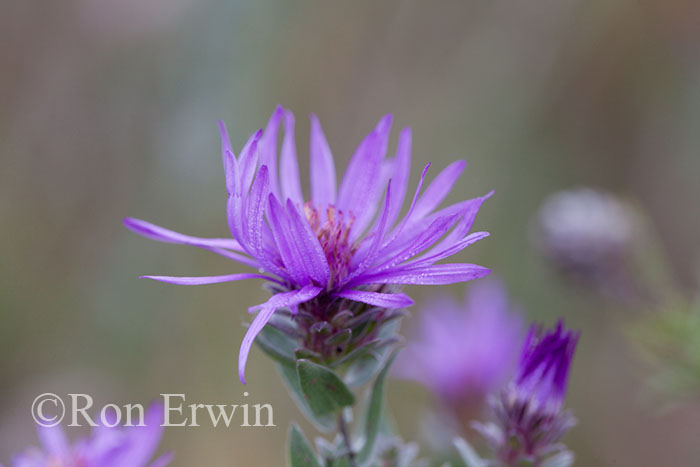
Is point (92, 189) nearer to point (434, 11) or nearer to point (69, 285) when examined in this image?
point (69, 285)

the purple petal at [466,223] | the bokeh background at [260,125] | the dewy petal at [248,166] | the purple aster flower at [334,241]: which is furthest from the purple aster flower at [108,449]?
the bokeh background at [260,125]

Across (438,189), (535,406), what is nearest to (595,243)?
(535,406)

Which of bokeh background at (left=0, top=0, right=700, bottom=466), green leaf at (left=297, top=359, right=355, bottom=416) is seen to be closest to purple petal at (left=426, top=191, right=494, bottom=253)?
green leaf at (left=297, top=359, right=355, bottom=416)

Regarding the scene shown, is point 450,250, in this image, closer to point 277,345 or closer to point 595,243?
point 277,345

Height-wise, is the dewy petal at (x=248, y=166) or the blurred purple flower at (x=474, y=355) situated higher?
the dewy petal at (x=248, y=166)

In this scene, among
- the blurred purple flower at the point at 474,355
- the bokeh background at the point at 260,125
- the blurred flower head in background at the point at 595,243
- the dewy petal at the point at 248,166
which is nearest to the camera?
the dewy petal at the point at 248,166

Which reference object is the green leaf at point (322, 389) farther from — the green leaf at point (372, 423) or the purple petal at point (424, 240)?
the purple petal at point (424, 240)
